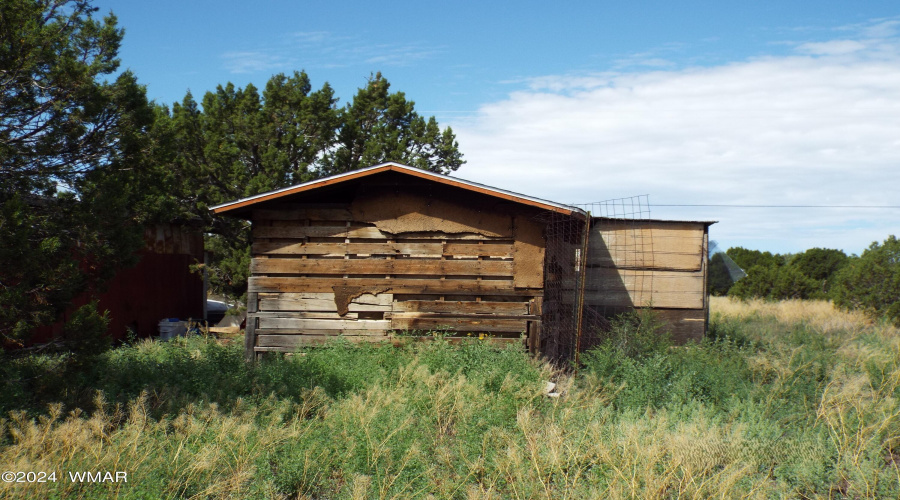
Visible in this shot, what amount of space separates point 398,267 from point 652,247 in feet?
16.9

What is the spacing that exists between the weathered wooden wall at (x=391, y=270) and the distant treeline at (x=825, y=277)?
1222 centimetres

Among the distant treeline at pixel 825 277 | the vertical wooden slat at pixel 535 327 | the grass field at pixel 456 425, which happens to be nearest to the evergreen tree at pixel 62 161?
the grass field at pixel 456 425

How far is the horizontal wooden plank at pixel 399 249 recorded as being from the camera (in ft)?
35.9

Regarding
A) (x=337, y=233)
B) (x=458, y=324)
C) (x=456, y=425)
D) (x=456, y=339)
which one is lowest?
(x=456, y=425)

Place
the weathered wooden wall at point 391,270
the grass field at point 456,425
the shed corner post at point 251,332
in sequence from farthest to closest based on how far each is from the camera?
1. the shed corner post at point 251,332
2. the weathered wooden wall at point 391,270
3. the grass field at point 456,425

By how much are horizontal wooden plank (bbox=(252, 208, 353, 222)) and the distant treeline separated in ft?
47.8

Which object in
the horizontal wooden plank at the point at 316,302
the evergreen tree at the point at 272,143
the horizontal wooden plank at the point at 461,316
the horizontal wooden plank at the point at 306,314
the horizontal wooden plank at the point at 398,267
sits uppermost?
the evergreen tree at the point at 272,143

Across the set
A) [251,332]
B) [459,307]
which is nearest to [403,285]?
[459,307]

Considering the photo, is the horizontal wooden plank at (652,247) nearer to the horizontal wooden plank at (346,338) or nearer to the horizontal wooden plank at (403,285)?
the horizontal wooden plank at (403,285)

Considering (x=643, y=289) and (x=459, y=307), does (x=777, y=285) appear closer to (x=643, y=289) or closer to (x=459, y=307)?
(x=643, y=289)

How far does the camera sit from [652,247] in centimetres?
1301

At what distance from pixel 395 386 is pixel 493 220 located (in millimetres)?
3284

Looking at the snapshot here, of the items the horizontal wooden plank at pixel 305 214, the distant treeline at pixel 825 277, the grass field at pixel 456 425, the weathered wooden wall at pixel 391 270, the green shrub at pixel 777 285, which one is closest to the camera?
the grass field at pixel 456 425

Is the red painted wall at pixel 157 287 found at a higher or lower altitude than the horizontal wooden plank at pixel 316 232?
lower
